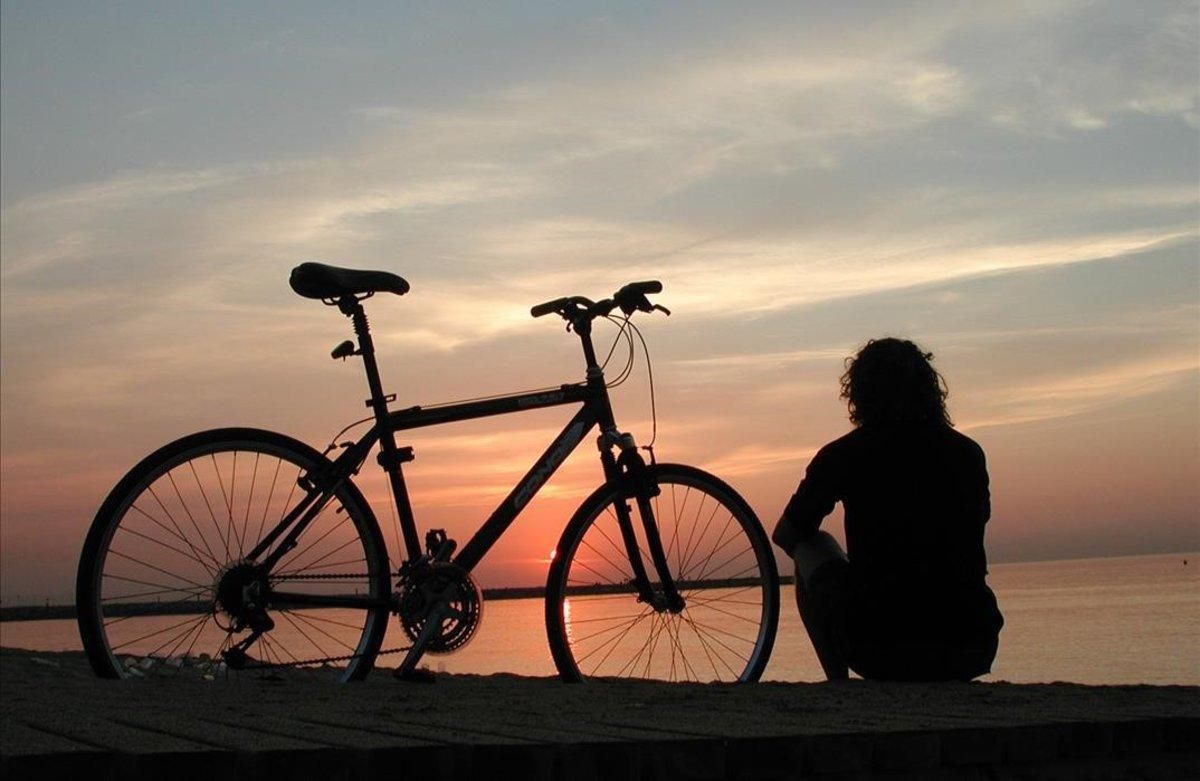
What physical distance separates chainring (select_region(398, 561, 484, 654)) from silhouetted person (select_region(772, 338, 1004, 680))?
3.99 feet

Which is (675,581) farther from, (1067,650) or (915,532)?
(1067,650)

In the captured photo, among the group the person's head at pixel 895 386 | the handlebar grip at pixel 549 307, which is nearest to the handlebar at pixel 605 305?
the handlebar grip at pixel 549 307

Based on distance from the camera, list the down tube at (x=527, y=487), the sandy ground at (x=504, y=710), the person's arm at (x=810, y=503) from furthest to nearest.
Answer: the down tube at (x=527, y=487), the person's arm at (x=810, y=503), the sandy ground at (x=504, y=710)

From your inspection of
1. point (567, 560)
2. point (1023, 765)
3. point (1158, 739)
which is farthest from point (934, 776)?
point (567, 560)

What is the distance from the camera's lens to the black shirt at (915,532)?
463cm

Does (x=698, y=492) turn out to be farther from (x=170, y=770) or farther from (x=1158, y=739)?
(x=170, y=770)

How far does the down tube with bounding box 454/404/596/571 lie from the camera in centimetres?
512

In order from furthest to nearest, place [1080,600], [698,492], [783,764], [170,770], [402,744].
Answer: [1080,600]
[698,492]
[783,764]
[402,744]
[170,770]

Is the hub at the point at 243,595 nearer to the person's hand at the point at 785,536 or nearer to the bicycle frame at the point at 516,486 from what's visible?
the bicycle frame at the point at 516,486

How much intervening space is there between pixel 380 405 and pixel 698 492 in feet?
4.38

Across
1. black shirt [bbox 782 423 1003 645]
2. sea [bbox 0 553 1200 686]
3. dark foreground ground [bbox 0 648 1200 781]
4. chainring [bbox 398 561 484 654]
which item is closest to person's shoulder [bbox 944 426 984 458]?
black shirt [bbox 782 423 1003 645]

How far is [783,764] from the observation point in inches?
112

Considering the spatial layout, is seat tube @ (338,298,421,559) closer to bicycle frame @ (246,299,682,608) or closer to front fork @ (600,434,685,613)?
bicycle frame @ (246,299,682,608)

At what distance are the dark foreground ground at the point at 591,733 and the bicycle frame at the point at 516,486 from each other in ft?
2.62
